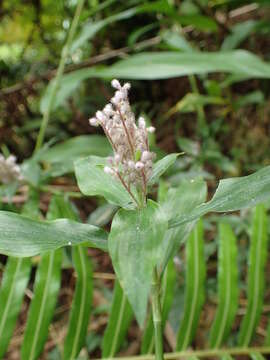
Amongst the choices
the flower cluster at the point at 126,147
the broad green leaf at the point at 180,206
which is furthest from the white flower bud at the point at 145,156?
the broad green leaf at the point at 180,206

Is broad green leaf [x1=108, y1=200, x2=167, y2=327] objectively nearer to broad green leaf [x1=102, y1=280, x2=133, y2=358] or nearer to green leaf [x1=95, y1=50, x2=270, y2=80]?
broad green leaf [x1=102, y1=280, x2=133, y2=358]

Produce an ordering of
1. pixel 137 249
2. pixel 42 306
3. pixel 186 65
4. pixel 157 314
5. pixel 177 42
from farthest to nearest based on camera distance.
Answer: pixel 177 42
pixel 186 65
pixel 42 306
pixel 157 314
pixel 137 249

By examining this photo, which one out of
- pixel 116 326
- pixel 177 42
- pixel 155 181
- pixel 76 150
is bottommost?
pixel 116 326

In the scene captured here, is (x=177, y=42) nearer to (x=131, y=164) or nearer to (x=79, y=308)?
(x=79, y=308)

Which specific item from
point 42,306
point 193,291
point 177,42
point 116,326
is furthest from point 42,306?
point 177,42

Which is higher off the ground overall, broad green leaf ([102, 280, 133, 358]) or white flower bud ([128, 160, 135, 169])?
white flower bud ([128, 160, 135, 169])

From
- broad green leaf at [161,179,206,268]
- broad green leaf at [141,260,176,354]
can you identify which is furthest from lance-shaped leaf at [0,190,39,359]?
broad green leaf at [161,179,206,268]
